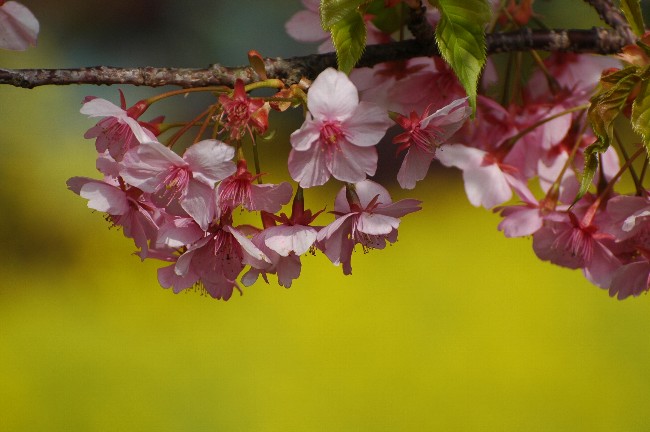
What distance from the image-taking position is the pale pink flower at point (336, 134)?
0.48 metres

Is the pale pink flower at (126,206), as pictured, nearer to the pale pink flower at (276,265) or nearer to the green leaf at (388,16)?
the pale pink flower at (276,265)

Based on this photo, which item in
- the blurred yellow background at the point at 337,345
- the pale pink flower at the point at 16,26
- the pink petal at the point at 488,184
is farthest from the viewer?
the blurred yellow background at the point at 337,345

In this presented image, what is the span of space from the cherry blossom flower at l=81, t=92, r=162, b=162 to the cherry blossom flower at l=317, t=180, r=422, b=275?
0.42 feet

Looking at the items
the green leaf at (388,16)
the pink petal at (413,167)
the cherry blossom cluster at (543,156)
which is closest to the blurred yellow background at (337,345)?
the cherry blossom cluster at (543,156)

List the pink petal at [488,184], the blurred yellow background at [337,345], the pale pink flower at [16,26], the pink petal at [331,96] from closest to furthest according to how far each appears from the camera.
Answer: the pink petal at [331,96] → the pale pink flower at [16,26] → the pink petal at [488,184] → the blurred yellow background at [337,345]

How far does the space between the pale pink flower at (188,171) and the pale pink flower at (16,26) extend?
189mm

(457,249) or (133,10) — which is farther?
(133,10)

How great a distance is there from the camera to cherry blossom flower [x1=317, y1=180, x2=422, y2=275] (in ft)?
1.77

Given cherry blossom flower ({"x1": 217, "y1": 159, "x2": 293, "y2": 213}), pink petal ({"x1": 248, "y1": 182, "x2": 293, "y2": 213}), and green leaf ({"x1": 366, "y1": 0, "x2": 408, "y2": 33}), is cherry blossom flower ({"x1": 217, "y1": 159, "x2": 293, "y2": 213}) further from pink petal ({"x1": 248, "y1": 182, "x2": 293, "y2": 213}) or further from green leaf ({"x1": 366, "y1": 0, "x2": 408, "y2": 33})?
green leaf ({"x1": 366, "y1": 0, "x2": 408, "y2": 33})

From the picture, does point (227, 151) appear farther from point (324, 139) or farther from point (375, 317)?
point (375, 317)

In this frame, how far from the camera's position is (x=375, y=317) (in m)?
2.66

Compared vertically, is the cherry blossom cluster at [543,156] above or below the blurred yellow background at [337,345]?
above

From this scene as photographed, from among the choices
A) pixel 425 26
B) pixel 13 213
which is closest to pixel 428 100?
pixel 425 26

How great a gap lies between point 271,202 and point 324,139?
61 millimetres
